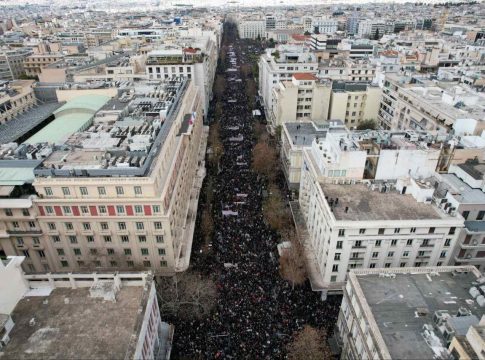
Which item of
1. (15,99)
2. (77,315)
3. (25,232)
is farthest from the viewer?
(15,99)

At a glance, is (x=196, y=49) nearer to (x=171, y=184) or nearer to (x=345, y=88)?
(x=345, y=88)

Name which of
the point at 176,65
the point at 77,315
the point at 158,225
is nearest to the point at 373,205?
the point at 158,225

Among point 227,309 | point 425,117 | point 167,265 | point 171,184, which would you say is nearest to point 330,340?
point 227,309

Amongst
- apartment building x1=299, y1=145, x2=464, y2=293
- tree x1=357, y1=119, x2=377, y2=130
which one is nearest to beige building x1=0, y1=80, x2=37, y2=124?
apartment building x1=299, y1=145, x2=464, y2=293

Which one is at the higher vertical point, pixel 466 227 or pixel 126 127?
pixel 126 127

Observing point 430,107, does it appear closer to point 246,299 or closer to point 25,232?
point 246,299

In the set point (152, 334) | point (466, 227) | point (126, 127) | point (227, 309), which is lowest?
point (227, 309)
